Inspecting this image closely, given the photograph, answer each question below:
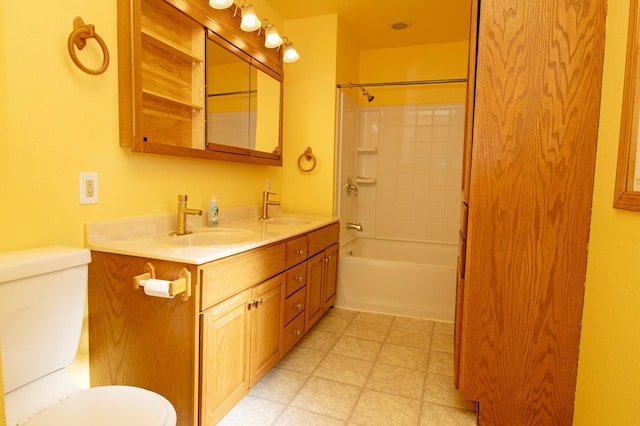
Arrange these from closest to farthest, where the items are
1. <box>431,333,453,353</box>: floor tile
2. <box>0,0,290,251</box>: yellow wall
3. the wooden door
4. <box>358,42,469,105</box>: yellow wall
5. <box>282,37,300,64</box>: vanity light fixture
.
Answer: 1. <box>0,0,290,251</box>: yellow wall
2. the wooden door
3. <box>431,333,453,353</box>: floor tile
4. <box>282,37,300,64</box>: vanity light fixture
5. <box>358,42,469,105</box>: yellow wall

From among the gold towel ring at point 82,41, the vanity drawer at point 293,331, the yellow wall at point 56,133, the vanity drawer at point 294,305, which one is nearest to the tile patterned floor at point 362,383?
the vanity drawer at point 293,331

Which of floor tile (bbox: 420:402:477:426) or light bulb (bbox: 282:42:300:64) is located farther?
light bulb (bbox: 282:42:300:64)

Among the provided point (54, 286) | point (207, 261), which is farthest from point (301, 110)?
point (54, 286)

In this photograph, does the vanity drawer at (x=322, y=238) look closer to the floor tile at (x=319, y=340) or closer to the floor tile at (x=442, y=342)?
the floor tile at (x=319, y=340)

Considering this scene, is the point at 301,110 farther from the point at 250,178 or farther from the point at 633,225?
the point at 633,225

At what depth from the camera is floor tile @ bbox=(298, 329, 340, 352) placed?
2.32m

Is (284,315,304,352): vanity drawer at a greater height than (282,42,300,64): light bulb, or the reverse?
(282,42,300,64): light bulb

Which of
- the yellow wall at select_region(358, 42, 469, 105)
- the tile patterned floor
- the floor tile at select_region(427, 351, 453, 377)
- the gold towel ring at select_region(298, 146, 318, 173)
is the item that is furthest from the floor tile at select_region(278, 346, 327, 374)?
the yellow wall at select_region(358, 42, 469, 105)

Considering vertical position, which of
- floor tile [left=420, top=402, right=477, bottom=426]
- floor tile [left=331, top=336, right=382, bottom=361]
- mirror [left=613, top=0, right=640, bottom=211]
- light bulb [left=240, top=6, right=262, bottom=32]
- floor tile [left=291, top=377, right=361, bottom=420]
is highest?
light bulb [left=240, top=6, right=262, bottom=32]

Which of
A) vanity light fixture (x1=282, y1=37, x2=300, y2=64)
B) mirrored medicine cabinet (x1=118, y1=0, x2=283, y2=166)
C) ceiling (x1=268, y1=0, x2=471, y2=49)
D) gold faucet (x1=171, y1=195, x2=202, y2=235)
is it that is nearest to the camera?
mirrored medicine cabinet (x1=118, y1=0, x2=283, y2=166)

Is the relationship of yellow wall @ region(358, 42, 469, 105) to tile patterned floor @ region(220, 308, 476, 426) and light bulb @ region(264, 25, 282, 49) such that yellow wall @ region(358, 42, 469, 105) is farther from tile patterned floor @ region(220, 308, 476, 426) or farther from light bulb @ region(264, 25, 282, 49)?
tile patterned floor @ region(220, 308, 476, 426)

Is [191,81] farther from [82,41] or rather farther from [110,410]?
[110,410]

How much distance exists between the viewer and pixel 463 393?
159cm

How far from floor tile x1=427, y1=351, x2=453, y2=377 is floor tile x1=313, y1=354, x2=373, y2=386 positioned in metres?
0.36
